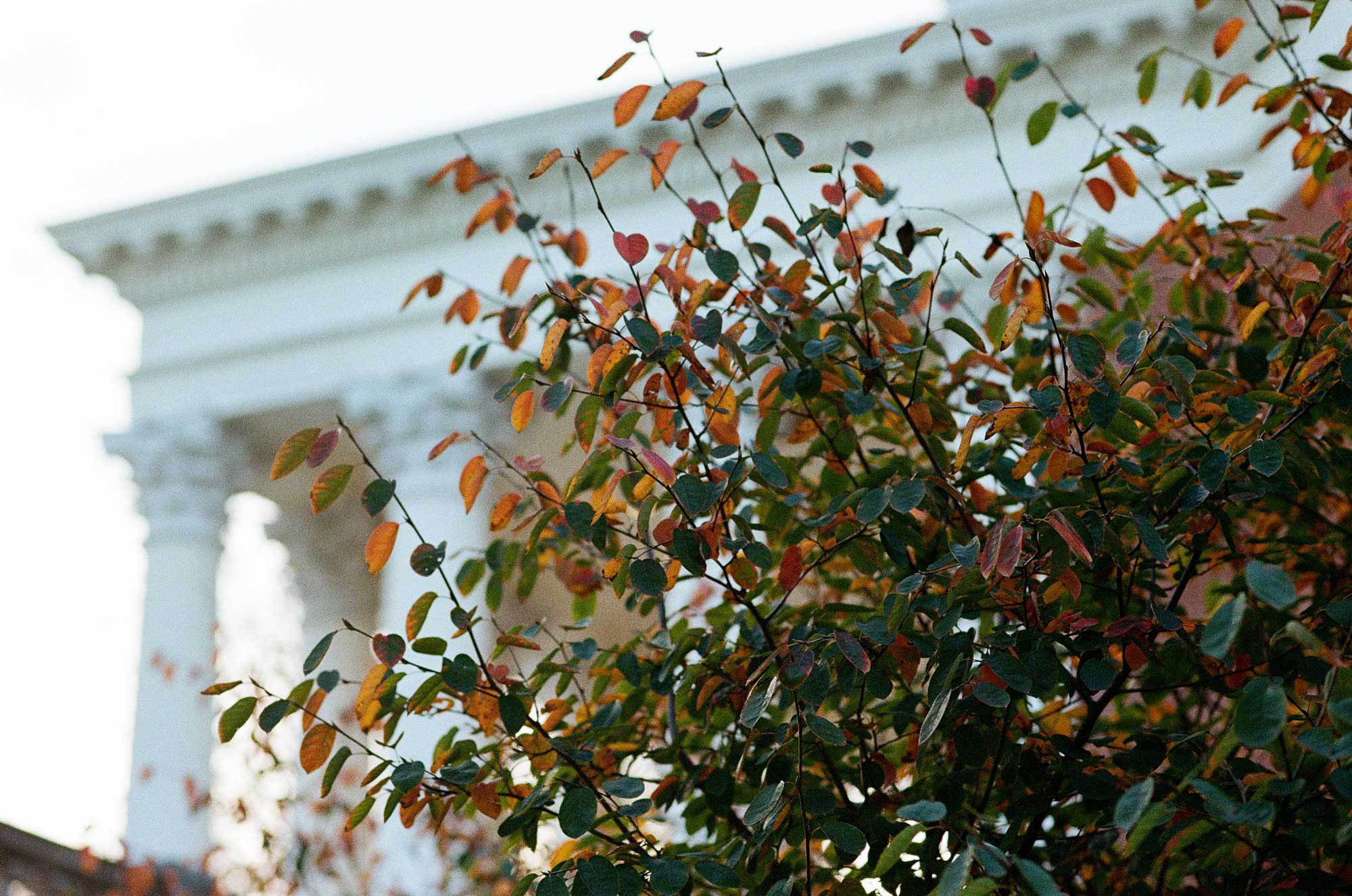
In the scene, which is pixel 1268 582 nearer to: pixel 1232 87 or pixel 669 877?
pixel 669 877

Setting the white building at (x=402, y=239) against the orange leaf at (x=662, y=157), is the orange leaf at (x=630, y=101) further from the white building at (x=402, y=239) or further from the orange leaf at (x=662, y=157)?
the white building at (x=402, y=239)

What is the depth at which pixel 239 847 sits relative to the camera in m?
7.93

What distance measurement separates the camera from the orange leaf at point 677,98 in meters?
2.31

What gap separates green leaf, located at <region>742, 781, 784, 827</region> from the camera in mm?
1816

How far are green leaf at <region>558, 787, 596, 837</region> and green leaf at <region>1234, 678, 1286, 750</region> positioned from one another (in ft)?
3.05

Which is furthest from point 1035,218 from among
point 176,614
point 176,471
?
point 176,471

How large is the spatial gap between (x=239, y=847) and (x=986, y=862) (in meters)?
7.38

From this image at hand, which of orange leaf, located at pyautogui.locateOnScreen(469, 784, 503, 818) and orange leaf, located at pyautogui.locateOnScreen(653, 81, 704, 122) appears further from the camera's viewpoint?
orange leaf, located at pyautogui.locateOnScreen(653, 81, 704, 122)

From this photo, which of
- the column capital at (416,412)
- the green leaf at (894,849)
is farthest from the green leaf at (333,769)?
the column capital at (416,412)

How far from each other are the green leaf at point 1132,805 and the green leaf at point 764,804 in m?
0.49

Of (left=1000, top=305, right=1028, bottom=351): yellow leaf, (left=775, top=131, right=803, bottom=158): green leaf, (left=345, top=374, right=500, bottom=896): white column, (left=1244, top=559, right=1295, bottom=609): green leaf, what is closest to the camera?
(left=1244, top=559, right=1295, bottom=609): green leaf

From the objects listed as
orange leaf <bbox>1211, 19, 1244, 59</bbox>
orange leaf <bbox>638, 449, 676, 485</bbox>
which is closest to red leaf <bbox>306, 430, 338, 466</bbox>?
orange leaf <bbox>638, 449, 676, 485</bbox>

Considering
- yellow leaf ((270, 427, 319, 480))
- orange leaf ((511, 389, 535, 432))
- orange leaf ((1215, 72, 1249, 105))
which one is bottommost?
yellow leaf ((270, 427, 319, 480))

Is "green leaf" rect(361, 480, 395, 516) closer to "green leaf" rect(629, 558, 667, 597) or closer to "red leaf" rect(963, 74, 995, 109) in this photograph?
"green leaf" rect(629, 558, 667, 597)
